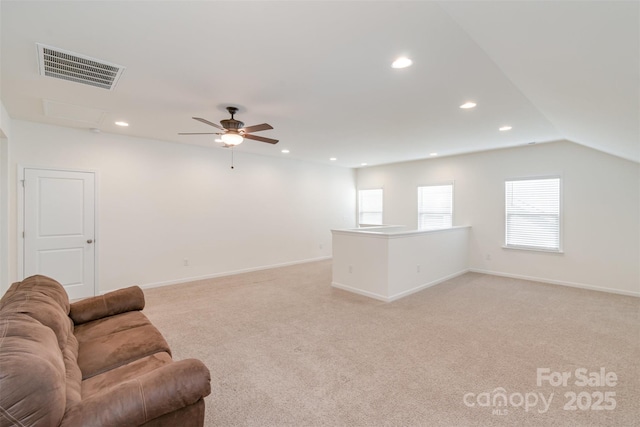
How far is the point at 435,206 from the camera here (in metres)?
7.10

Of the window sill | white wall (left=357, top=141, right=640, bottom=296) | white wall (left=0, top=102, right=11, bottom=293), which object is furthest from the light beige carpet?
white wall (left=0, top=102, right=11, bottom=293)

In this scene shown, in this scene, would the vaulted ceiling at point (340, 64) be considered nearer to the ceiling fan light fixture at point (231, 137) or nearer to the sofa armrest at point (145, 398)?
the ceiling fan light fixture at point (231, 137)

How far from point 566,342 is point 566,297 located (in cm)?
198

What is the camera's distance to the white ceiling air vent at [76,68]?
2312mm

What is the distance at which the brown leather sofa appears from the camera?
1112mm

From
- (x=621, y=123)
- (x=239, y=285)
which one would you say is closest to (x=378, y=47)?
(x=621, y=123)

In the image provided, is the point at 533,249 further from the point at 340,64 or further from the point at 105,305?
the point at 105,305

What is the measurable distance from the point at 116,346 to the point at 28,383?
977 mm

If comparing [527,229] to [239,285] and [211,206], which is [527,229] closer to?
[239,285]

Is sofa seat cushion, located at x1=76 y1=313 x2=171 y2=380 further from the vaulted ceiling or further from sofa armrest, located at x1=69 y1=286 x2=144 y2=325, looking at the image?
the vaulted ceiling

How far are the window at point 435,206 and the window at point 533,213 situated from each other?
1216mm

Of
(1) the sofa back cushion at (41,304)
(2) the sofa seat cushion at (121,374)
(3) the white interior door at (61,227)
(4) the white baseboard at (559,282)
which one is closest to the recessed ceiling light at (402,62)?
(2) the sofa seat cushion at (121,374)

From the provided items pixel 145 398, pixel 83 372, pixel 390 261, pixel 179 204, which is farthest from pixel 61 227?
pixel 390 261

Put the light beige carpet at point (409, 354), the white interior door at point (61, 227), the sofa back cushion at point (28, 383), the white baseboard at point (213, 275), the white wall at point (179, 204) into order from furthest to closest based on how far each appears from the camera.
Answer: the white baseboard at point (213, 275) → the white wall at point (179, 204) → the white interior door at point (61, 227) → the light beige carpet at point (409, 354) → the sofa back cushion at point (28, 383)
